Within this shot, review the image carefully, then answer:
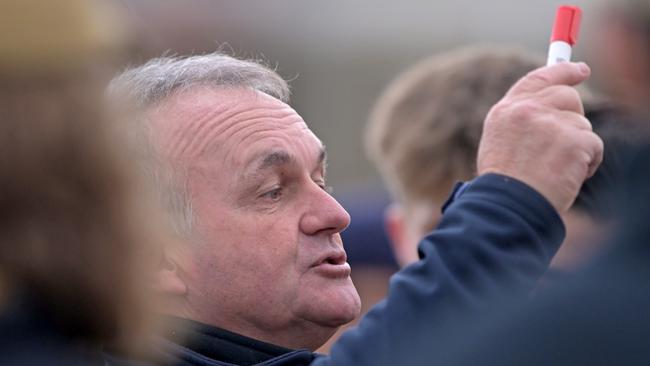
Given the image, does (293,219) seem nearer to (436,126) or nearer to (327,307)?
(327,307)

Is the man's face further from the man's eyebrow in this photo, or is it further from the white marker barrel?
the white marker barrel

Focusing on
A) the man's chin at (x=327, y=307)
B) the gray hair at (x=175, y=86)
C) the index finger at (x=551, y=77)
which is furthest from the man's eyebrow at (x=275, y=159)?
the index finger at (x=551, y=77)

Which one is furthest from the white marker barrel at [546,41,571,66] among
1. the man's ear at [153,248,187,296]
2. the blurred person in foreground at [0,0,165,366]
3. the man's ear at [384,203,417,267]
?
the man's ear at [384,203,417,267]

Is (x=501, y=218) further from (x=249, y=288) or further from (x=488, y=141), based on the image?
(x=249, y=288)

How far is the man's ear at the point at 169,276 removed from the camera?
2.64 metres

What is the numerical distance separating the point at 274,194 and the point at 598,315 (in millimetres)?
1284

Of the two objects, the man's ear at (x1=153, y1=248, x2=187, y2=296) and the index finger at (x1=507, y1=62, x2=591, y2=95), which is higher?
the index finger at (x1=507, y1=62, x2=591, y2=95)

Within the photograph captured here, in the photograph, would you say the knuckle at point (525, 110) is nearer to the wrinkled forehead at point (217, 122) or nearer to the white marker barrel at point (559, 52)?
the white marker barrel at point (559, 52)

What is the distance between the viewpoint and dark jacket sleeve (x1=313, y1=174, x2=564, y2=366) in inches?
82.3

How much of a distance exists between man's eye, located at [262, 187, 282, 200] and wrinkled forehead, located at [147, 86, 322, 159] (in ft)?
0.36

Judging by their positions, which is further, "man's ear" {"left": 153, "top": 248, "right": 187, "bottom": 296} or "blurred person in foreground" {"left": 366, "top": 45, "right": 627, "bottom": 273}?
"blurred person in foreground" {"left": 366, "top": 45, "right": 627, "bottom": 273}

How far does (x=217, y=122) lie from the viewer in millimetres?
2750

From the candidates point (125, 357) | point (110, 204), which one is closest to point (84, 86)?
point (110, 204)

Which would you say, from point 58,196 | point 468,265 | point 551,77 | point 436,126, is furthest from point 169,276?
point 436,126
